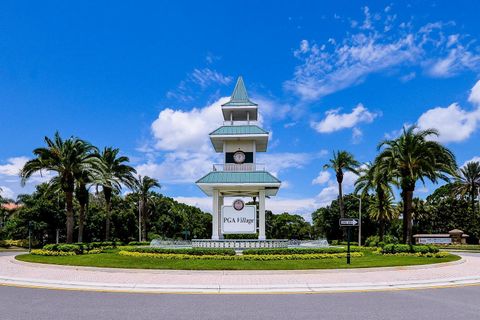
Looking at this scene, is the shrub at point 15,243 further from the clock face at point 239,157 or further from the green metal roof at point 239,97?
the green metal roof at point 239,97

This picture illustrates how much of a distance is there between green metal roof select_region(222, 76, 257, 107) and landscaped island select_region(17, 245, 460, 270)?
1568 cm

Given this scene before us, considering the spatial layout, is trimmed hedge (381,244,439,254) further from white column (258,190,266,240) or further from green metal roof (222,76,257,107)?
green metal roof (222,76,257,107)

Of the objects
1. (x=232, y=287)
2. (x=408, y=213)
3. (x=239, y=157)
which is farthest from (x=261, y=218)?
(x=232, y=287)

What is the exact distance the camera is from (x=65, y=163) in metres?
33.9

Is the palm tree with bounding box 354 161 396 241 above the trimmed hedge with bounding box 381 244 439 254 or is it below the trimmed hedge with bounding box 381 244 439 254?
above

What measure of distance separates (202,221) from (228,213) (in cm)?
6809

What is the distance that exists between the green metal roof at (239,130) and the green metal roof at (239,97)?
2.29 metres

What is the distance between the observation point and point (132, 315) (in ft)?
33.8

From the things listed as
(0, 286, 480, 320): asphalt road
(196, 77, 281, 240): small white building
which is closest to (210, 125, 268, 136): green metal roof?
(196, 77, 281, 240): small white building

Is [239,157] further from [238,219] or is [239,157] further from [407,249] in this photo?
[407,249]

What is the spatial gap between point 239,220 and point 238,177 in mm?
3584

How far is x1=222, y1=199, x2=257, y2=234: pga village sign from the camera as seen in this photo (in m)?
35.6

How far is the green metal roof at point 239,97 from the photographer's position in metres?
38.7

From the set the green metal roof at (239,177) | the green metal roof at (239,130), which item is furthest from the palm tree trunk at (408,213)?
the green metal roof at (239,130)
